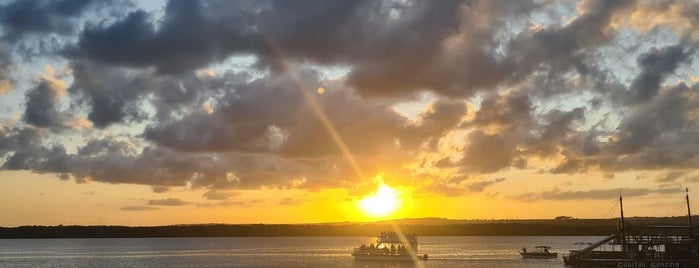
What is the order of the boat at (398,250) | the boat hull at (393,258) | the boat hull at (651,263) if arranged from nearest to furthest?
1. the boat hull at (651,263)
2. the boat at (398,250)
3. the boat hull at (393,258)

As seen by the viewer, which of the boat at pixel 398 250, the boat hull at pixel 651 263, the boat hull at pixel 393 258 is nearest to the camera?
the boat hull at pixel 651 263

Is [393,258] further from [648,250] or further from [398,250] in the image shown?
[648,250]

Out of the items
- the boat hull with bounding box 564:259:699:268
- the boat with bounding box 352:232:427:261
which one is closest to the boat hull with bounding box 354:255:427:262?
the boat with bounding box 352:232:427:261

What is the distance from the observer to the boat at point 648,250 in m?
140

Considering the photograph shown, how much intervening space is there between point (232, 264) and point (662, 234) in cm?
10360

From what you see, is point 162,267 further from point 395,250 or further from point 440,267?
point 440,267

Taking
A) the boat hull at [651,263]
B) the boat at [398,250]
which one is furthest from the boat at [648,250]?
the boat at [398,250]

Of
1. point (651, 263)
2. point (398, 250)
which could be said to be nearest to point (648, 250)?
point (651, 263)

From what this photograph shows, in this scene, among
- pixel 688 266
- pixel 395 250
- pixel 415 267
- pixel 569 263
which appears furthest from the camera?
pixel 395 250

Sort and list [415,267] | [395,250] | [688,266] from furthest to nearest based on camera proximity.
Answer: [395,250] < [415,267] < [688,266]

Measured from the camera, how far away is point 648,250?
143m

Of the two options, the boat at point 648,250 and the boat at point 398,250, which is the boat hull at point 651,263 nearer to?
the boat at point 648,250

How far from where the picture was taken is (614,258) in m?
145

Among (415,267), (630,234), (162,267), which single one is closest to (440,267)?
(415,267)
